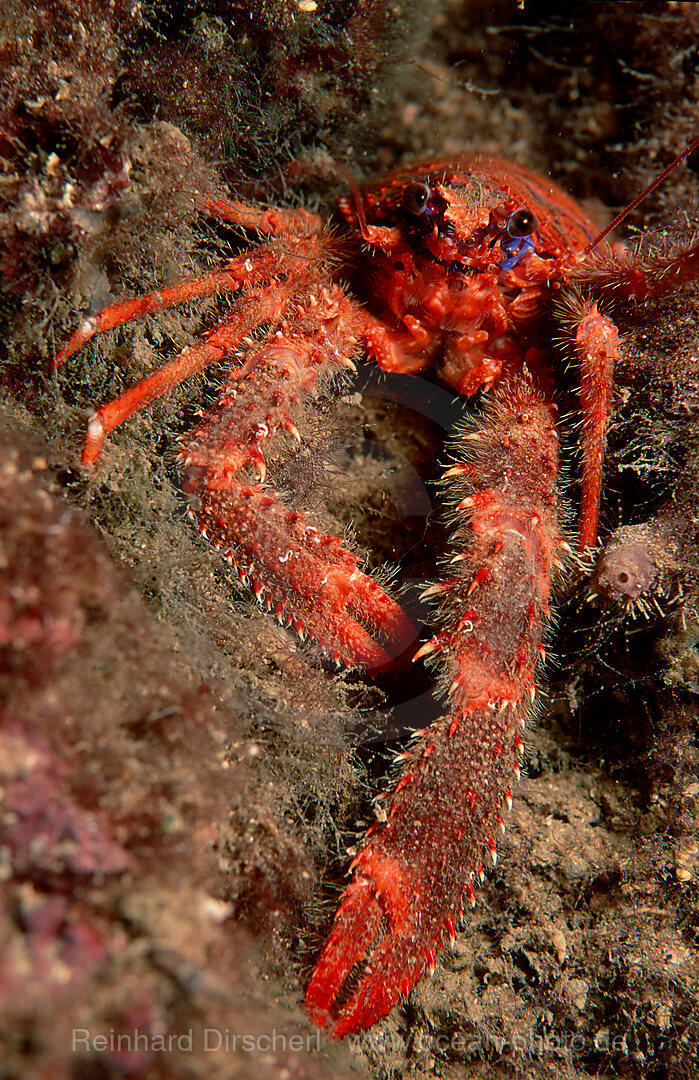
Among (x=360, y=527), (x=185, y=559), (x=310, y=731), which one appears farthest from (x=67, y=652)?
(x=360, y=527)

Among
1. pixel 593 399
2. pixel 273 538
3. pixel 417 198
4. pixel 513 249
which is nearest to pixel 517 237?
pixel 513 249

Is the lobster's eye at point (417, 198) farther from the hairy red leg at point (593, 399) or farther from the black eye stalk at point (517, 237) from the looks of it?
the hairy red leg at point (593, 399)

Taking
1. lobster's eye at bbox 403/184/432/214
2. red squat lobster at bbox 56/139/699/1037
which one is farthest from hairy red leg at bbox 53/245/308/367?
lobster's eye at bbox 403/184/432/214

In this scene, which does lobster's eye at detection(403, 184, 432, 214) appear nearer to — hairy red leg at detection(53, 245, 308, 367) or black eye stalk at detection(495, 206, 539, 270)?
black eye stalk at detection(495, 206, 539, 270)

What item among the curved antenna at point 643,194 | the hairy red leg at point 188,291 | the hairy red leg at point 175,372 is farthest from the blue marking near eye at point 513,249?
the hairy red leg at point 175,372

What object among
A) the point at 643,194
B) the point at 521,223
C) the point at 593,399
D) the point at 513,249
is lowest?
the point at 593,399

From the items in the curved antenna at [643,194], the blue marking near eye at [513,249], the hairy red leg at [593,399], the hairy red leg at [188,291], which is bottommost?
the hairy red leg at [188,291]

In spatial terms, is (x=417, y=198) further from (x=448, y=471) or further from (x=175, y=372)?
(x=175, y=372)

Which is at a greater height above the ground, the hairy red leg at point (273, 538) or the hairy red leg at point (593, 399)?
the hairy red leg at point (593, 399)
